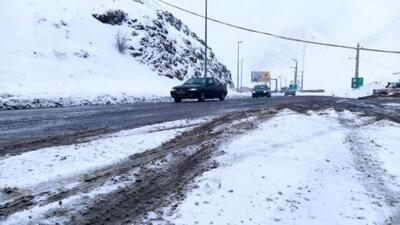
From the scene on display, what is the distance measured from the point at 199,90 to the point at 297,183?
25.2 meters

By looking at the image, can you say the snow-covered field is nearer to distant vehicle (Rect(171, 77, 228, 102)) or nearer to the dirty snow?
the dirty snow

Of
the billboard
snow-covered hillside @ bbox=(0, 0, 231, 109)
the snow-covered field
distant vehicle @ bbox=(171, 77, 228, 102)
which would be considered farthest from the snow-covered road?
the billboard

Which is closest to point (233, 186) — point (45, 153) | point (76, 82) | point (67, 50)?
point (45, 153)

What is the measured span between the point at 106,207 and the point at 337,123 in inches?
401

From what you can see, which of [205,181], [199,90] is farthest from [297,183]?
[199,90]

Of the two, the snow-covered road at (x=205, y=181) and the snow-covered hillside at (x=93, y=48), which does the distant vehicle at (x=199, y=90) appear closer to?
the snow-covered hillside at (x=93, y=48)

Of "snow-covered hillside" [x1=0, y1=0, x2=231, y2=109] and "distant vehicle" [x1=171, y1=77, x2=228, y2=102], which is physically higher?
"snow-covered hillside" [x1=0, y1=0, x2=231, y2=109]

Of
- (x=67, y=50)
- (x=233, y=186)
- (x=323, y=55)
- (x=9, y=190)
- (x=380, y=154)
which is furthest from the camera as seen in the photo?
(x=323, y=55)

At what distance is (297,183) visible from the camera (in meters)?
6.88

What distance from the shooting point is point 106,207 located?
5.66 meters

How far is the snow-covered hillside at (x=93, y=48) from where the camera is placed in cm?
4578

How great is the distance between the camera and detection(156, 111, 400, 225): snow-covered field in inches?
217

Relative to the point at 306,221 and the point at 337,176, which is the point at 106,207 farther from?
the point at 337,176

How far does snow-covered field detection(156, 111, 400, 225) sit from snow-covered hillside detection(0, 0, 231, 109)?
93.4 feet
